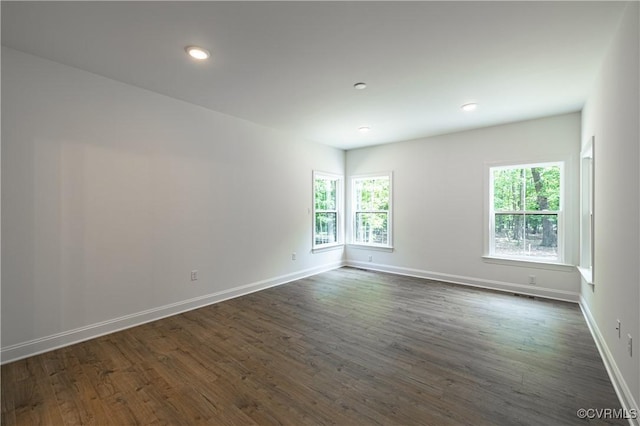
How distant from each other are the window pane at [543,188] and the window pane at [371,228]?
2458 millimetres

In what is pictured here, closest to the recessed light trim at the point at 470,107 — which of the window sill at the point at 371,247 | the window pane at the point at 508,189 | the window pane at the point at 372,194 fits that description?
the window pane at the point at 508,189

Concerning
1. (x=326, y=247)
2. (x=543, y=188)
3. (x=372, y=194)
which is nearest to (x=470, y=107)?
(x=543, y=188)

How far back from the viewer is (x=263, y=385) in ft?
7.04

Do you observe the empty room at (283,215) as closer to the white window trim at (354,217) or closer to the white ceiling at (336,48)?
the white ceiling at (336,48)

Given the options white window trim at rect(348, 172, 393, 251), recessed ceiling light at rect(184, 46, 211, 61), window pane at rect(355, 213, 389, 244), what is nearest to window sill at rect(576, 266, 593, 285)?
white window trim at rect(348, 172, 393, 251)

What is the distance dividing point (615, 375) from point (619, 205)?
127 centimetres

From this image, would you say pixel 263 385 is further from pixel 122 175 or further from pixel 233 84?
pixel 233 84

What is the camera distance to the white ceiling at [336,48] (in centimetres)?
200

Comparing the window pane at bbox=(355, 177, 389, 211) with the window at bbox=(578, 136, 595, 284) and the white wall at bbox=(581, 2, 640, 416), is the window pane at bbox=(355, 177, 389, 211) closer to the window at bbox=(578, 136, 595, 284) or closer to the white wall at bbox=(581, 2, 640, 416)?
the window at bbox=(578, 136, 595, 284)

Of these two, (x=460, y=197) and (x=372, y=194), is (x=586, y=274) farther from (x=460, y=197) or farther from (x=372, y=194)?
(x=372, y=194)

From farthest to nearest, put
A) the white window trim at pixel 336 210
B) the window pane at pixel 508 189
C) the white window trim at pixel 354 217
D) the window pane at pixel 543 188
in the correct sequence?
the white window trim at pixel 354 217
the white window trim at pixel 336 210
the window pane at pixel 508 189
the window pane at pixel 543 188

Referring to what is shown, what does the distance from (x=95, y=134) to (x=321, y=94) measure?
2.45m

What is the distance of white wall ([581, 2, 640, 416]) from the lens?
1803 millimetres

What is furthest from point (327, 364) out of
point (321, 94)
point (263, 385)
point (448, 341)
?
point (321, 94)
